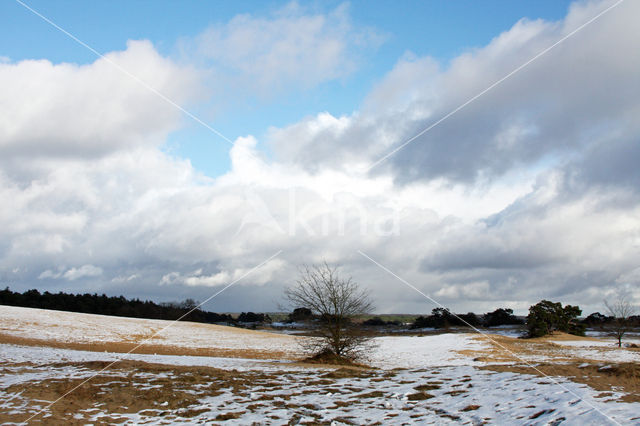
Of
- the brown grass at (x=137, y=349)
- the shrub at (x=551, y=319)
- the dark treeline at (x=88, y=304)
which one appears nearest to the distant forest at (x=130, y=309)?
the dark treeline at (x=88, y=304)

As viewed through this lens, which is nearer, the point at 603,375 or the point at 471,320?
the point at 603,375

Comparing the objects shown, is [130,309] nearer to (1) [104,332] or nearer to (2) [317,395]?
(1) [104,332]

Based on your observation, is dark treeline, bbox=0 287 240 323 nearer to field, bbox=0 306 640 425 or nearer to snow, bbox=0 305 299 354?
snow, bbox=0 305 299 354

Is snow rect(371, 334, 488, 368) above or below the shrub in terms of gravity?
below

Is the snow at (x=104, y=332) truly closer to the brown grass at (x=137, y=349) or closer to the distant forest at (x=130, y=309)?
the brown grass at (x=137, y=349)

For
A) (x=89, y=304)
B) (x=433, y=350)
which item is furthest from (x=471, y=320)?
(x=89, y=304)

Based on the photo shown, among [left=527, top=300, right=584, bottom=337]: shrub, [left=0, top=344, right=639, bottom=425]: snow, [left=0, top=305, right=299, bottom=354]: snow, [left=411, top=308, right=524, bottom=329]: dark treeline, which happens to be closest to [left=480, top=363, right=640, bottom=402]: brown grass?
[left=0, top=344, right=639, bottom=425]: snow

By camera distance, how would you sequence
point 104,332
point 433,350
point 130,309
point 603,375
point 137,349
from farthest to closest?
point 130,309 < point 104,332 < point 433,350 < point 137,349 < point 603,375

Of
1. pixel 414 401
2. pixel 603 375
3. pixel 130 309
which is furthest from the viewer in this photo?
pixel 130 309

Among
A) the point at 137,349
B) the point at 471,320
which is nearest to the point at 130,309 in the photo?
the point at 137,349

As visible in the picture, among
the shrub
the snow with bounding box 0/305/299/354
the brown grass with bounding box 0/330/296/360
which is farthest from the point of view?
the shrub

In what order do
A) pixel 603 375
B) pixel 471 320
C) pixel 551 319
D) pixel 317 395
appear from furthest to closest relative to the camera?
pixel 471 320
pixel 551 319
pixel 317 395
pixel 603 375

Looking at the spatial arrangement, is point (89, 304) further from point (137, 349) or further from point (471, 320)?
point (471, 320)

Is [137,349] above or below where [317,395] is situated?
below
